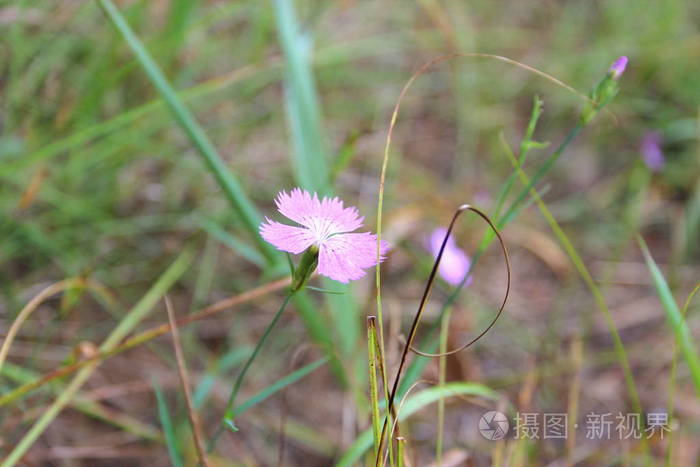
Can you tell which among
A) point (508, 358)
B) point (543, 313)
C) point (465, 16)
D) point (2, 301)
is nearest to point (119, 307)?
point (2, 301)

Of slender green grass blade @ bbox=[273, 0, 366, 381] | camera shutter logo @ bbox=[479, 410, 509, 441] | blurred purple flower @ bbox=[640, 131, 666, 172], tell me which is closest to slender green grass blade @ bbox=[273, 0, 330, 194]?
slender green grass blade @ bbox=[273, 0, 366, 381]

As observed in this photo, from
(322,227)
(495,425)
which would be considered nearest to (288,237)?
(322,227)

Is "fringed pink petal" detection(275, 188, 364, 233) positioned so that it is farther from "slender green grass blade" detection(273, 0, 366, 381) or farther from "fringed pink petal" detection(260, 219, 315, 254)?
"slender green grass blade" detection(273, 0, 366, 381)

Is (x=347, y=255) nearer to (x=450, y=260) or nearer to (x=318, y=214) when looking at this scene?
(x=318, y=214)

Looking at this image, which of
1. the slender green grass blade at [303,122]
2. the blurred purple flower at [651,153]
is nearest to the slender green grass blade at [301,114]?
the slender green grass blade at [303,122]

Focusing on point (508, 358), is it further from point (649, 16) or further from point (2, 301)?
point (649, 16)
